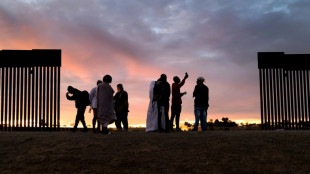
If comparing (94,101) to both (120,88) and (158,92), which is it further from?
(158,92)

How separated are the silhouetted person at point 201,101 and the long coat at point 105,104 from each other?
9.84ft

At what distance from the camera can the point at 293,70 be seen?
1672cm

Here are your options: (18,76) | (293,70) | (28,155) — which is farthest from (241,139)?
(18,76)

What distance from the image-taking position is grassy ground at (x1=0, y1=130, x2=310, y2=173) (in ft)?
23.4

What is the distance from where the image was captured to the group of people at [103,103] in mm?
11531

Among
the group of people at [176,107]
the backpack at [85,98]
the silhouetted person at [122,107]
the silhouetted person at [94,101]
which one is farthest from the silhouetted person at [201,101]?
the backpack at [85,98]

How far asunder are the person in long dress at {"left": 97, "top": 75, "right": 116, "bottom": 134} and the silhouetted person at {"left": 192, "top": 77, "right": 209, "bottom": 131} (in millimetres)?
2988

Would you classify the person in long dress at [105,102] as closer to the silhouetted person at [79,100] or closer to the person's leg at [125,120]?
the silhouetted person at [79,100]

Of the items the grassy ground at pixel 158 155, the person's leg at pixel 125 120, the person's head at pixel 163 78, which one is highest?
the person's head at pixel 163 78

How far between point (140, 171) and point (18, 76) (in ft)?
38.1

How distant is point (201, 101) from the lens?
12445 mm

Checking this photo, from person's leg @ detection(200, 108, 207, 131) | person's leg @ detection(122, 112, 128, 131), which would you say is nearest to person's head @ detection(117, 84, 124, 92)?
person's leg @ detection(122, 112, 128, 131)

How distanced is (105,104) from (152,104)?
5.95 feet

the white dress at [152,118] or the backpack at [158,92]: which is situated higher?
the backpack at [158,92]
